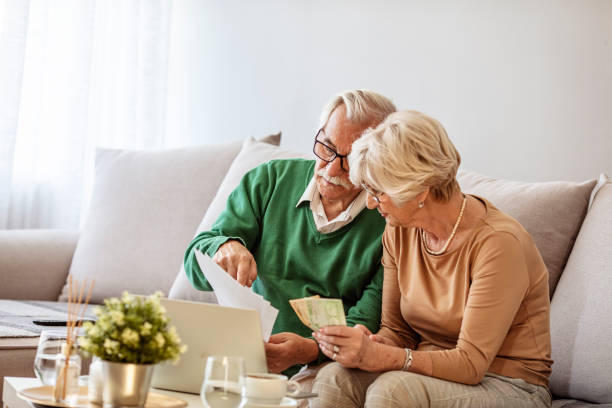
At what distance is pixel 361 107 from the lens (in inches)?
67.6

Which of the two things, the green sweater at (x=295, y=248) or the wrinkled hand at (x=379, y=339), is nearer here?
the wrinkled hand at (x=379, y=339)

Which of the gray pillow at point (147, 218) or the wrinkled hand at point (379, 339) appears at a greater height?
the gray pillow at point (147, 218)

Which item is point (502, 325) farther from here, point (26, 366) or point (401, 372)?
point (26, 366)

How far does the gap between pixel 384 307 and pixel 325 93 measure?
132 centimetres

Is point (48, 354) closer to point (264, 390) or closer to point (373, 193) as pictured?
point (264, 390)

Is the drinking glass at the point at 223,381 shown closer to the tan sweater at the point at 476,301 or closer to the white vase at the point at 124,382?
the white vase at the point at 124,382

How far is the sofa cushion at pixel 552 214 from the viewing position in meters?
1.78

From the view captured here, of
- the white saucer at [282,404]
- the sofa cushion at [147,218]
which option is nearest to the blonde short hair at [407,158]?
the white saucer at [282,404]

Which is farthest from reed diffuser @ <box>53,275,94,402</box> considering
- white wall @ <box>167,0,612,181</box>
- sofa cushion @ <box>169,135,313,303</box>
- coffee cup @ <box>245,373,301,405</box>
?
white wall @ <box>167,0,612,181</box>

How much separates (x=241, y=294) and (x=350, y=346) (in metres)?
0.23

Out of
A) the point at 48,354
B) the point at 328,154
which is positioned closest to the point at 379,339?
the point at 328,154

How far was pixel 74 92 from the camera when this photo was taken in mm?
3039

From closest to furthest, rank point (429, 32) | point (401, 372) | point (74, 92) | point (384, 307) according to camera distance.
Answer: point (401, 372) → point (384, 307) → point (429, 32) → point (74, 92)

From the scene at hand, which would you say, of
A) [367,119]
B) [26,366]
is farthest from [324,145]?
[26,366]
